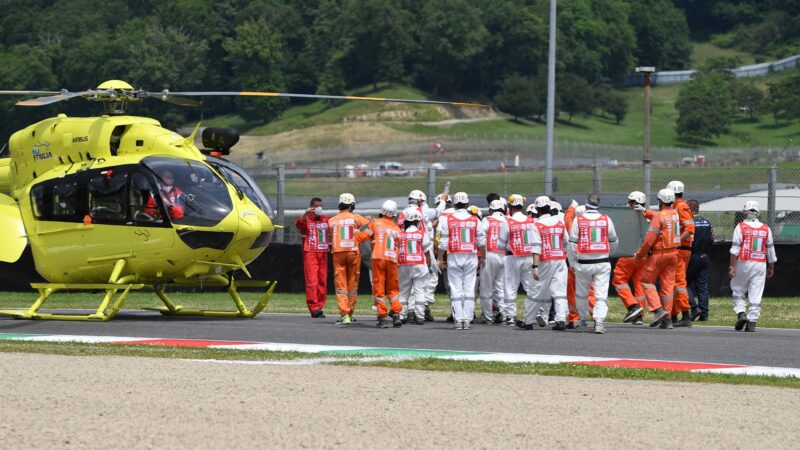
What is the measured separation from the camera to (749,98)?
109 metres

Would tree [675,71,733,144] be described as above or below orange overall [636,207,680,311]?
above

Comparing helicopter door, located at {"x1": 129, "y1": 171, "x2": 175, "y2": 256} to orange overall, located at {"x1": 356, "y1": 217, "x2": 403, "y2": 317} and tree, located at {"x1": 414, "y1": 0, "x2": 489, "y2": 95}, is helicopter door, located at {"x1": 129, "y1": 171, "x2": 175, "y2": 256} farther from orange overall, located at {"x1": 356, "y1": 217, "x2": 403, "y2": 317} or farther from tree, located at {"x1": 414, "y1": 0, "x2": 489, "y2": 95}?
tree, located at {"x1": 414, "y1": 0, "x2": 489, "y2": 95}

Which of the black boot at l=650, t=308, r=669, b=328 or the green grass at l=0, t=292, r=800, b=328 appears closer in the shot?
the black boot at l=650, t=308, r=669, b=328

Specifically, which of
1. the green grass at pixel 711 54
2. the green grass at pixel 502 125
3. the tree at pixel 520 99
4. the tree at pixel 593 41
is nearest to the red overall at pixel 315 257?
the green grass at pixel 502 125

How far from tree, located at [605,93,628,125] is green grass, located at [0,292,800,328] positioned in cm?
8681

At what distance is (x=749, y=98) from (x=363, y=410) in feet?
336

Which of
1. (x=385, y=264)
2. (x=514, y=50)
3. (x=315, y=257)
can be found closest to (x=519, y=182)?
(x=315, y=257)

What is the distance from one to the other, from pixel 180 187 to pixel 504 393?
753 centimetres

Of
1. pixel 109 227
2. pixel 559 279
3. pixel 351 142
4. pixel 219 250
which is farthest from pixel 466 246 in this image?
pixel 351 142

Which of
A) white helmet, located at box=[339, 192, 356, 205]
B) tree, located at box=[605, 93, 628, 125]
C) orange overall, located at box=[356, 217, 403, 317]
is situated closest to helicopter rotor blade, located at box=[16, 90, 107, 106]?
white helmet, located at box=[339, 192, 356, 205]

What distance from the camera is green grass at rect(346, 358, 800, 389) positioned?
12.7 metres

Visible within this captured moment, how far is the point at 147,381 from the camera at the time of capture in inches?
483

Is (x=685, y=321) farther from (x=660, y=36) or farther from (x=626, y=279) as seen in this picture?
(x=660, y=36)

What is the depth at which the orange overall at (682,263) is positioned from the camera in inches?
728
